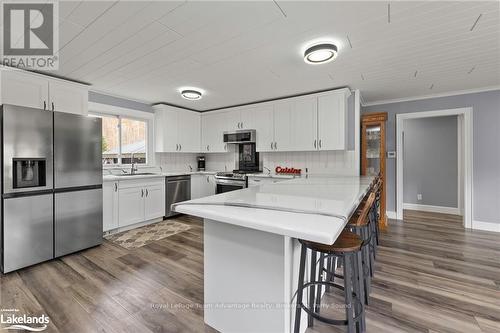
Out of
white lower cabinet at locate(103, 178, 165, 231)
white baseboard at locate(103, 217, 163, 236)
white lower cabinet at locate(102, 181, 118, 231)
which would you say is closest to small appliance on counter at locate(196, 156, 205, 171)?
white lower cabinet at locate(103, 178, 165, 231)

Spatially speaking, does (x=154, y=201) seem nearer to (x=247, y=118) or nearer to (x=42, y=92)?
(x=42, y=92)

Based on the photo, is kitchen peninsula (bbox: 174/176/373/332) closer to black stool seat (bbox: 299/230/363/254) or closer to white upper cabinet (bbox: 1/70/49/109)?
black stool seat (bbox: 299/230/363/254)

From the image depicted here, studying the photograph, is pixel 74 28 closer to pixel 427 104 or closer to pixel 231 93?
pixel 231 93

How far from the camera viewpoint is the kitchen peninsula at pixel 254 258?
44.9 inches

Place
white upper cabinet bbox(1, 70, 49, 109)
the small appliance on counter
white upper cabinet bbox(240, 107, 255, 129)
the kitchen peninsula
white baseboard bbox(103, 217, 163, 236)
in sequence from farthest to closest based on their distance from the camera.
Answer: the small appliance on counter < white upper cabinet bbox(240, 107, 255, 129) < white baseboard bbox(103, 217, 163, 236) < white upper cabinet bbox(1, 70, 49, 109) < the kitchen peninsula

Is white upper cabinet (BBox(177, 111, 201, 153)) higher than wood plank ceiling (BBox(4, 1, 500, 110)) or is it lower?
lower

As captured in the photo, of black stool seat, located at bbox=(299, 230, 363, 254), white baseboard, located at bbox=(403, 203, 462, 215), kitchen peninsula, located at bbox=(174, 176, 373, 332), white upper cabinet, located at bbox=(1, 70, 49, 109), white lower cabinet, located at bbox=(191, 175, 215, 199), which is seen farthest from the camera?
white lower cabinet, located at bbox=(191, 175, 215, 199)

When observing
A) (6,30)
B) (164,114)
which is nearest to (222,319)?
(6,30)

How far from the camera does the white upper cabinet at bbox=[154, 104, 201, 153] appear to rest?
4.65m

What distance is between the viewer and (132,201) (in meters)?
3.77

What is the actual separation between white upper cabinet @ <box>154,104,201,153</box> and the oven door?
1.13m

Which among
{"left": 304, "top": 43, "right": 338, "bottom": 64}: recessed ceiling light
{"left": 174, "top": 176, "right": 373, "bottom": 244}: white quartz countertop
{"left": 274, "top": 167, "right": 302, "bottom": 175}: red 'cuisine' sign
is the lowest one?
{"left": 174, "top": 176, "right": 373, "bottom": 244}: white quartz countertop

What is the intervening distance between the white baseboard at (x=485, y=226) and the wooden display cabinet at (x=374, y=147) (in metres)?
1.44

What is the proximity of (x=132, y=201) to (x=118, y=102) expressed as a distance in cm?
184
